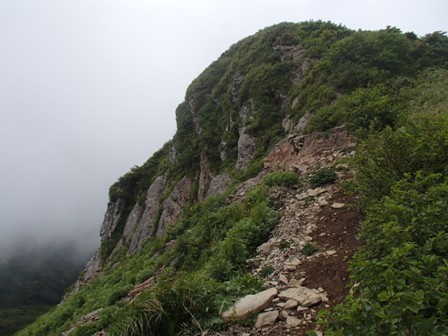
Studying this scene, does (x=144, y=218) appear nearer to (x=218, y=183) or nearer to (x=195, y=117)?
(x=195, y=117)

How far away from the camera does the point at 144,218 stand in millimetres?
32750

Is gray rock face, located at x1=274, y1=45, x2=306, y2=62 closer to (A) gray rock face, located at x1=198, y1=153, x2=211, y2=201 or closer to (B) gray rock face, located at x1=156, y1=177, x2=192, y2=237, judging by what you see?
(A) gray rock face, located at x1=198, y1=153, x2=211, y2=201

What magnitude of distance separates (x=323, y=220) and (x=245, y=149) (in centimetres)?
1480

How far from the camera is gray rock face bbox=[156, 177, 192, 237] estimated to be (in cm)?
2728

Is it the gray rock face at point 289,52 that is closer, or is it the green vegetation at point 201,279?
the green vegetation at point 201,279

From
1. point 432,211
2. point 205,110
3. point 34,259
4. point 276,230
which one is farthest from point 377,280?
point 34,259

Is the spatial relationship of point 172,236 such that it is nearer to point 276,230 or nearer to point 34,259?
point 276,230

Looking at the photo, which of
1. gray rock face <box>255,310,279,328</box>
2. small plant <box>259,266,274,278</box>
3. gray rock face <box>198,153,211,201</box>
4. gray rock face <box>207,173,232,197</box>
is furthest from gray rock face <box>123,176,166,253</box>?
gray rock face <box>255,310,279,328</box>

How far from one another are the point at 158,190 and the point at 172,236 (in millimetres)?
18069

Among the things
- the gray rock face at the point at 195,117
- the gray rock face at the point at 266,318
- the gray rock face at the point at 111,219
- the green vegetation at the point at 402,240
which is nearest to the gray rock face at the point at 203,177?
the gray rock face at the point at 195,117

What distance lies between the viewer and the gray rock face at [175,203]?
27281 mm

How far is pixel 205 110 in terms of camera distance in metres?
32.5

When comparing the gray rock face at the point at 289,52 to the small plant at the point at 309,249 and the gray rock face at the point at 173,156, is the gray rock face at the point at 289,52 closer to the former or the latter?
the gray rock face at the point at 173,156

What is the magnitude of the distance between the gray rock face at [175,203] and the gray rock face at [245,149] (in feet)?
23.4
